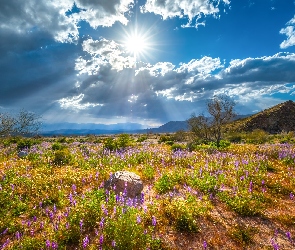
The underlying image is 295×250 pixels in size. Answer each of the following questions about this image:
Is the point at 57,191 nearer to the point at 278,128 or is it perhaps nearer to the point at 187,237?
the point at 187,237

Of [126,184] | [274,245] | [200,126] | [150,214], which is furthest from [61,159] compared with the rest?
[200,126]

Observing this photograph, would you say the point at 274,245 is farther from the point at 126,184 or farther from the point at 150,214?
the point at 126,184

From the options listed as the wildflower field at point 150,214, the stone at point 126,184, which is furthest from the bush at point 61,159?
the stone at point 126,184

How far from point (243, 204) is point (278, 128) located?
78.2m

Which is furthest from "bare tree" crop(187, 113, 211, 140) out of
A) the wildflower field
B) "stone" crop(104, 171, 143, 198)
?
"stone" crop(104, 171, 143, 198)

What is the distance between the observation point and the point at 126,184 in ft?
28.6

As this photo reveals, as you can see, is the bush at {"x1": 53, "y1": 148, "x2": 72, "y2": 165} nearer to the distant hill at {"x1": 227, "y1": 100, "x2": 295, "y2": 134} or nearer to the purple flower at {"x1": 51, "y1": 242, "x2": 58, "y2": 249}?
the purple flower at {"x1": 51, "y1": 242, "x2": 58, "y2": 249}

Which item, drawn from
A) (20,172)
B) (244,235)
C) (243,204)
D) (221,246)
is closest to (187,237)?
(221,246)

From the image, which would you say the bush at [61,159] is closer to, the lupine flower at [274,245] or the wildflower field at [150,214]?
the wildflower field at [150,214]

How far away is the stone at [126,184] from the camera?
8.99 m

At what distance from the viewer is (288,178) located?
11.7 m

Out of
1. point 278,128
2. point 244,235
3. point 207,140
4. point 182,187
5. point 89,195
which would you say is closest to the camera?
point 244,235

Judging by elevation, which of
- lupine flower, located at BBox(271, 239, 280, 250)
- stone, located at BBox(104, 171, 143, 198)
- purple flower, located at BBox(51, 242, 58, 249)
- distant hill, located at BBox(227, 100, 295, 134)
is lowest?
lupine flower, located at BBox(271, 239, 280, 250)

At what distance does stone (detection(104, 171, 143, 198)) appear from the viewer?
8.99 m
